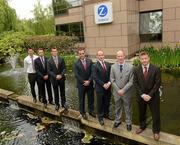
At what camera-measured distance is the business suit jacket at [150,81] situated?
5004 millimetres

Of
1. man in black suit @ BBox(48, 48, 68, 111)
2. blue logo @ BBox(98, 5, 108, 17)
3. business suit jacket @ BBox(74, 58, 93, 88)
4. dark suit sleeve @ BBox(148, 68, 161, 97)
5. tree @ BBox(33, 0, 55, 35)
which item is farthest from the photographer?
tree @ BBox(33, 0, 55, 35)

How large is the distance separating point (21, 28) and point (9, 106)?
1821 centimetres

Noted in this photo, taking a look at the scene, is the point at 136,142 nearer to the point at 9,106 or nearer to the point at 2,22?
the point at 9,106

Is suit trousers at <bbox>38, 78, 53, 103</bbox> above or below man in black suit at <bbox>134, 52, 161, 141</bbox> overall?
below

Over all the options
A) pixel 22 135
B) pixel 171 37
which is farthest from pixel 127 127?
pixel 171 37

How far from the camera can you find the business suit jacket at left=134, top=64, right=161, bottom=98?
5.00 metres

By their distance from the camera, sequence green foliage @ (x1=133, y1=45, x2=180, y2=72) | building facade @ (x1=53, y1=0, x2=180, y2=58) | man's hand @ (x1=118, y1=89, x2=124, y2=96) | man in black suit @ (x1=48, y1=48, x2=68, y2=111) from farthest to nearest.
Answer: building facade @ (x1=53, y1=0, x2=180, y2=58) < green foliage @ (x1=133, y1=45, x2=180, y2=72) < man in black suit @ (x1=48, y1=48, x2=68, y2=111) < man's hand @ (x1=118, y1=89, x2=124, y2=96)

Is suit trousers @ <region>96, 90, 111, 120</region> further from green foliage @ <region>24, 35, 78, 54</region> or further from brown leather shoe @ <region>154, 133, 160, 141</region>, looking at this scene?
green foliage @ <region>24, 35, 78, 54</region>

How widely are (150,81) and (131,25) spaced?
1163 cm

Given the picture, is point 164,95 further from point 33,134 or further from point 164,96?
point 33,134

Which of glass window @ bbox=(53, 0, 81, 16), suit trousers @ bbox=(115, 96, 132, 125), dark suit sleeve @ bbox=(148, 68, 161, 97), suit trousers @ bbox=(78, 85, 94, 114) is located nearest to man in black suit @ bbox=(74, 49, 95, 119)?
suit trousers @ bbox=(78, 85, 94, 114)

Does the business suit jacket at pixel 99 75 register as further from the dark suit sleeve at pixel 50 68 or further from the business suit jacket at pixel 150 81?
the dark suit sleeve at pixel 50 68

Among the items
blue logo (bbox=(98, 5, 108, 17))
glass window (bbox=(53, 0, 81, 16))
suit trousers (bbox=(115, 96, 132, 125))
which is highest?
glass window (bbox=(53, 0, 81, 16))

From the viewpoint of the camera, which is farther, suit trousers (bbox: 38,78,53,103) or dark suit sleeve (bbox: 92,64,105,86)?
suit trousers (bbox: 38,78,53,103)
